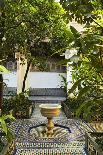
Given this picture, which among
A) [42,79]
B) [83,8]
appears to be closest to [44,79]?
[42,79]

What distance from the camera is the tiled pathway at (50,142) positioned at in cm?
705

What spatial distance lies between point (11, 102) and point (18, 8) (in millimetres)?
4194

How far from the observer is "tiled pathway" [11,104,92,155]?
705 centimetres

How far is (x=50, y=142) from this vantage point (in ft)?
25.8

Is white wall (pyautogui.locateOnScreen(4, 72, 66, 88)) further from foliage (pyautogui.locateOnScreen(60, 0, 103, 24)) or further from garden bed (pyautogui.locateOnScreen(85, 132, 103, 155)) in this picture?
foliage (pyautogui.locateOnScreen(60, 0, 103, 24))

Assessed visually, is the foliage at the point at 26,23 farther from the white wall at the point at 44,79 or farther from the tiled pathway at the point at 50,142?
the white wall at the point at 44,79

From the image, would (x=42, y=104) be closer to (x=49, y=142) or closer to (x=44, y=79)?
(x=49, y=142)

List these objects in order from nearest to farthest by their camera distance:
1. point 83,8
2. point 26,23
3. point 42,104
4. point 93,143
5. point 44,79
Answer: point 83,8 < point 93,143 < point 26,23 < point 42,104 < point 44,79

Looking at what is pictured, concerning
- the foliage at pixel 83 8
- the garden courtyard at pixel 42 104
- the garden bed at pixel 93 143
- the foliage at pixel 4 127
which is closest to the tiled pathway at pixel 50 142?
the garden courtyard at pixel 42 104

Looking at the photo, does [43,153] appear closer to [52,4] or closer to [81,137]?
[81,137]

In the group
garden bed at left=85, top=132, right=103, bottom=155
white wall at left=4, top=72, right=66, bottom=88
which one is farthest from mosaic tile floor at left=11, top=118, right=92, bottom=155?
white wall at left=4, top=72, right=66, bottom=88

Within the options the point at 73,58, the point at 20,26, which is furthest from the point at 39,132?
the point at 73,58

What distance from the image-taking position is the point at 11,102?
1256 cm

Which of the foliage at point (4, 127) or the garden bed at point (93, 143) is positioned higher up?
the foliage at point (4, 127)
